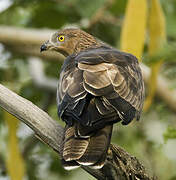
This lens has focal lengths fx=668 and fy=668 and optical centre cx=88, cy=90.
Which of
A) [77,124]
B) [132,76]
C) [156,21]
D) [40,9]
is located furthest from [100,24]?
[77,124]

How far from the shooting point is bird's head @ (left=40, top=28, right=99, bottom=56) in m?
7.64

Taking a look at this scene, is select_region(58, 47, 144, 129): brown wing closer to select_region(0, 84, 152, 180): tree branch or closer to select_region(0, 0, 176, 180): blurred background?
select_region(0, 84, 152, 180): tree branch

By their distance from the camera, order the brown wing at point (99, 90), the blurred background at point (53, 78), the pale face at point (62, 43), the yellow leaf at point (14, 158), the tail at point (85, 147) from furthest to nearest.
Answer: the blurred background at point (53, 78), the yellow leaf at point (14, 158), the pale face at point (62, 43), the brown wing at point (99, 90), the tail at point (85, 147)

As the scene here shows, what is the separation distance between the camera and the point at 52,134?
568 centimetres

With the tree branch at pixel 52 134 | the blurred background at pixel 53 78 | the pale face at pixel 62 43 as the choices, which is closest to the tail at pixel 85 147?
the tree branch at pixel 52 134

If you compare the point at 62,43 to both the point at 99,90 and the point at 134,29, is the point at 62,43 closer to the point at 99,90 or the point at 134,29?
the point at 134,29

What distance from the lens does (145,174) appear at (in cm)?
Answer: 574

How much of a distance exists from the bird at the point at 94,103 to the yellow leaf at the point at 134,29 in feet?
5.10

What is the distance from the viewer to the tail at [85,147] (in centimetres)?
523

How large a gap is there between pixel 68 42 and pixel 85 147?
2616 mm

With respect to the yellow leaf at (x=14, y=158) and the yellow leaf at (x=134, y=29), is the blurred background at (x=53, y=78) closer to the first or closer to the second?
the yellow leaf at (x=14, y=158)

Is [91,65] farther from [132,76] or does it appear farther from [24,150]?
[24,150]

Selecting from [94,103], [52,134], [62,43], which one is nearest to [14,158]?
[62,43]

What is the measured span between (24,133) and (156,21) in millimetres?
3132
